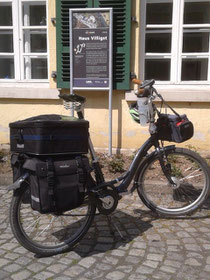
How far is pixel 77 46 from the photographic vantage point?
17.1ft

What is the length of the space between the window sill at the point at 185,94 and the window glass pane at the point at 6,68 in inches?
85.7

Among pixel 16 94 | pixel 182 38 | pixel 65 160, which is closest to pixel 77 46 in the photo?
pixel 16 94

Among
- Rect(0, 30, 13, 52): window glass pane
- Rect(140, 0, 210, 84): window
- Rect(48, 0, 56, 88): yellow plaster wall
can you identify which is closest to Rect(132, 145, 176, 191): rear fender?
Rect(140, 0, 210, 84): window

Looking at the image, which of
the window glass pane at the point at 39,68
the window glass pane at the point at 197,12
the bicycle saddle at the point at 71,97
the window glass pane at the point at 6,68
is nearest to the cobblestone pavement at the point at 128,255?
the bicycle saddle at the point at 71,97

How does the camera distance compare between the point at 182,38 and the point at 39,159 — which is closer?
the point at 39,159

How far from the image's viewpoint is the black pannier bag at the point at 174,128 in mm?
3334

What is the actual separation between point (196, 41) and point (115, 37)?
139cm

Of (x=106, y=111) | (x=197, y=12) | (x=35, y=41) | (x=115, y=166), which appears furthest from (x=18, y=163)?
(x=197, y=12)

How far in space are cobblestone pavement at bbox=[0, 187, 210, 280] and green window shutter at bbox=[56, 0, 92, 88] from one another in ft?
8.69

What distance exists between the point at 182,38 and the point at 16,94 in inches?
115

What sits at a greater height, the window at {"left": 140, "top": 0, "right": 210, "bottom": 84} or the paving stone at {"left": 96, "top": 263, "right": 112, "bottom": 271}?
the window at {"left": 140, "top": 0, "right": 210, "bottom": 84}

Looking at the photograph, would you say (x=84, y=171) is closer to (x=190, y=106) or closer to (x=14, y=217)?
(x=14, y=217)

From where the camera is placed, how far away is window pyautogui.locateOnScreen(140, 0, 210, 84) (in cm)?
538

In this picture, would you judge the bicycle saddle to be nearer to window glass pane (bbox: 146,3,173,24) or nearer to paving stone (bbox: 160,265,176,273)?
paving stone (bbox: 160,265,176,273)
